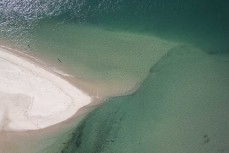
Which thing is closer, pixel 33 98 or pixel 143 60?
pixel 33 98

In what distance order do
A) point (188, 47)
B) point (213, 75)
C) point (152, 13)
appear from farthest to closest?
point (152, 13) → point (188, 47) → point (213, 75)

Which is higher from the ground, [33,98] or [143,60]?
[143,60]

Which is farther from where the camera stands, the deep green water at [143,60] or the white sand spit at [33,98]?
the white sand spit at [33,98]

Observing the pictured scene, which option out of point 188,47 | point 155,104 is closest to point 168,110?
point 155,104

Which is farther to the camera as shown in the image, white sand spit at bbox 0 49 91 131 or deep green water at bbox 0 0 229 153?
white sand spit at bbox 0 49 91 131

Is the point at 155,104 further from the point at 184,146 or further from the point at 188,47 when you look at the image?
the point at 188,47
